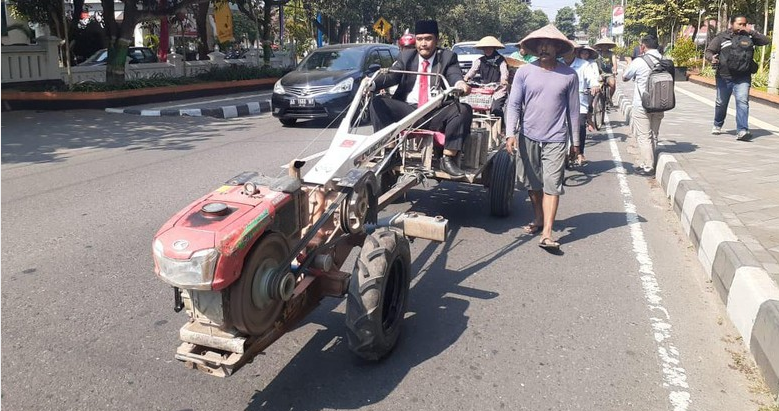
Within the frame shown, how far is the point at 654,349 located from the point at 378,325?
1.67 meters

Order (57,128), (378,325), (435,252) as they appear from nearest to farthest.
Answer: (378,325), (435,252), (57,128)

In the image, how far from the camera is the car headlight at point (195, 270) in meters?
2.64

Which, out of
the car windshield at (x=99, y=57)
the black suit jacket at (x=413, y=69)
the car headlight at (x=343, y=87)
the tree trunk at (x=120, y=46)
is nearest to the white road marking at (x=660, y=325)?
the black suit jacket at (x=413, y=69)

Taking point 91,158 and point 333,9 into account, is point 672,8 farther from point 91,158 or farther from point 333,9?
point 91,158

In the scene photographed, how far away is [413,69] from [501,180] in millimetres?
1307

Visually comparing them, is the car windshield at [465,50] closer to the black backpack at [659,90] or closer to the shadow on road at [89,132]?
the shadow on road at [89,132]

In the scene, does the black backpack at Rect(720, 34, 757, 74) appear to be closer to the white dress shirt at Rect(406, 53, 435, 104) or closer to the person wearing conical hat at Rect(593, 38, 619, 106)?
the person wearing conical hat at Rect(593, 38, 619, 106)

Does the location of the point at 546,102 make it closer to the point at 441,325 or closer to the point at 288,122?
the point at 441,325

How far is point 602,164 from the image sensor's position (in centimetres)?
955

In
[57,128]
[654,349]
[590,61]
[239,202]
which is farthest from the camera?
[57,128]

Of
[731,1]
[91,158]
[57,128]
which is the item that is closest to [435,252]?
[91,158]

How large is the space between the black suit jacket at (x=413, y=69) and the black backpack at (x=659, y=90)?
11.0ft

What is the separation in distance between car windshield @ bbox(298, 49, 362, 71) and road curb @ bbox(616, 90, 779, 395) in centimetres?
890

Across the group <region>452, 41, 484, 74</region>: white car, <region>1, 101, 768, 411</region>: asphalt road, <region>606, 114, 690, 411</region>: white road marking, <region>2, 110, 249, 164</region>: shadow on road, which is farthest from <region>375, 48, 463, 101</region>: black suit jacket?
<region>452, 41, 484, 74</region>: white car
